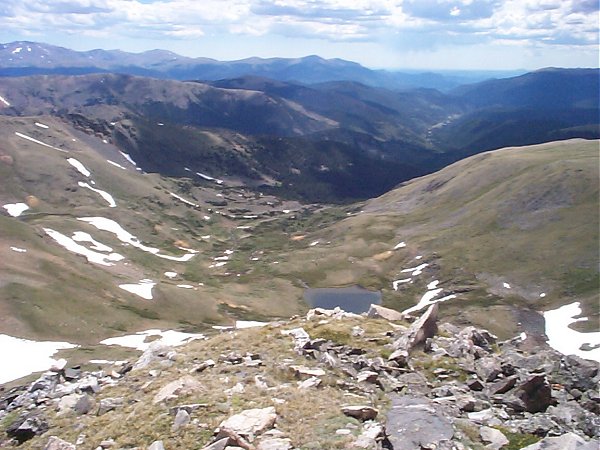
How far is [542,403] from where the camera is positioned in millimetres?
25344

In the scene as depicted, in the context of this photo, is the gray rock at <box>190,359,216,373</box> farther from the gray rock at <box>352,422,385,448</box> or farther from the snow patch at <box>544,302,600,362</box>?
the snow patch at <box>544,302,600,362</box>

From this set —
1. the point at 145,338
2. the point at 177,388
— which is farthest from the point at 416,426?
the point at 145,338

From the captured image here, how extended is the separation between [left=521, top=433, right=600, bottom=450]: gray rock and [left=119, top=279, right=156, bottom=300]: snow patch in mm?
137647

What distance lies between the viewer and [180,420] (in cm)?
2152

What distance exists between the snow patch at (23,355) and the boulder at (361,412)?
218ft

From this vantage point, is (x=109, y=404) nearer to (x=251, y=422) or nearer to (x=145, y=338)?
(x=251, y=422)

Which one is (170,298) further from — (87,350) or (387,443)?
(387,443)

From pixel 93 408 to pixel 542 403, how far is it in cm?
2135

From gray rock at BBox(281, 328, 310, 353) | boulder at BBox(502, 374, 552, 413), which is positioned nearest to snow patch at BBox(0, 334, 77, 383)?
gray rock at BBox(281, 328, 310, 353)

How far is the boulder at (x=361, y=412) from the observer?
2202 centimetres

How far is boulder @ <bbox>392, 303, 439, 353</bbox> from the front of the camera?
104ft

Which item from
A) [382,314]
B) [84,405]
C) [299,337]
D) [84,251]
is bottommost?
[84,251]

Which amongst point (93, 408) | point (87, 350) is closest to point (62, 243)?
point (87, 350)

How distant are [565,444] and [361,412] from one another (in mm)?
7453
